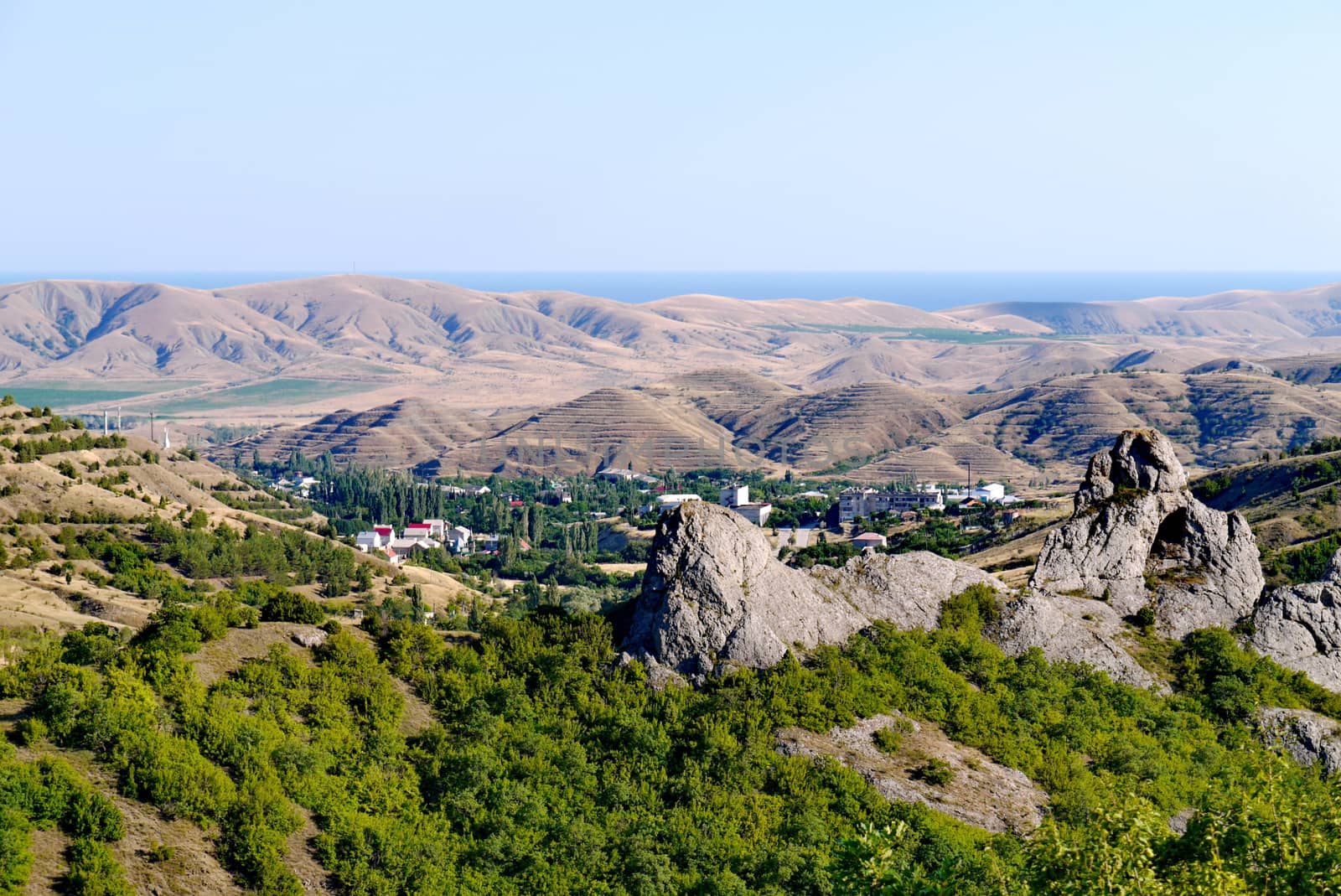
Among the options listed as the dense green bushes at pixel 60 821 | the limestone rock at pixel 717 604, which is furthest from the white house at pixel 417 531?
the dense green bushes at pixel 60 821

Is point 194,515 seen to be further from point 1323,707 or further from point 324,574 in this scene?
point 1323,707

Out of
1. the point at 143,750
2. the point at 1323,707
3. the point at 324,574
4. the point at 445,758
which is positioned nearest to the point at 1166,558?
the point at 1323,707

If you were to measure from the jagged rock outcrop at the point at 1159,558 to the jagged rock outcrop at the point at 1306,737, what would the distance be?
17.1 feet

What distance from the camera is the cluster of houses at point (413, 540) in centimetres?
12056

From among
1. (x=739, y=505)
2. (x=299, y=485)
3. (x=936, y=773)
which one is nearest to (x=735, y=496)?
(x=739, y=505)

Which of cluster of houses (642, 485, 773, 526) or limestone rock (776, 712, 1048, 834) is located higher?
limestone rock (776, 712, 1048, 834)

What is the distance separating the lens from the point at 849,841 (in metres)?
24.9

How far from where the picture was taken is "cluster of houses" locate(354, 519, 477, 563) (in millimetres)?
120562

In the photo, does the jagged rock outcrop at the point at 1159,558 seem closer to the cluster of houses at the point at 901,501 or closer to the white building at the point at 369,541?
the white building at the point at 369,541

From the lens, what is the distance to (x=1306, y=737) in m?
43.2

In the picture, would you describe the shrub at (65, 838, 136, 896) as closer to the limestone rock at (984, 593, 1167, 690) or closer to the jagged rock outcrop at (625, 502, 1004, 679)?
the jagged rock outcrop at (625, 502, 1004, 679)

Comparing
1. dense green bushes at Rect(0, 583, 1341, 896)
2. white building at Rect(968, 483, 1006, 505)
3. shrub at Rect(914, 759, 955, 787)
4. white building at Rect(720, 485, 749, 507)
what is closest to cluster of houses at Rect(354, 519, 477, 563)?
white building at Rect(720, 485, 749, 507)

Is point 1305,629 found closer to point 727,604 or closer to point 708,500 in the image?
point 727,604

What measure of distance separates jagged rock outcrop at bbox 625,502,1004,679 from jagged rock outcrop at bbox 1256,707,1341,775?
11058 mm
